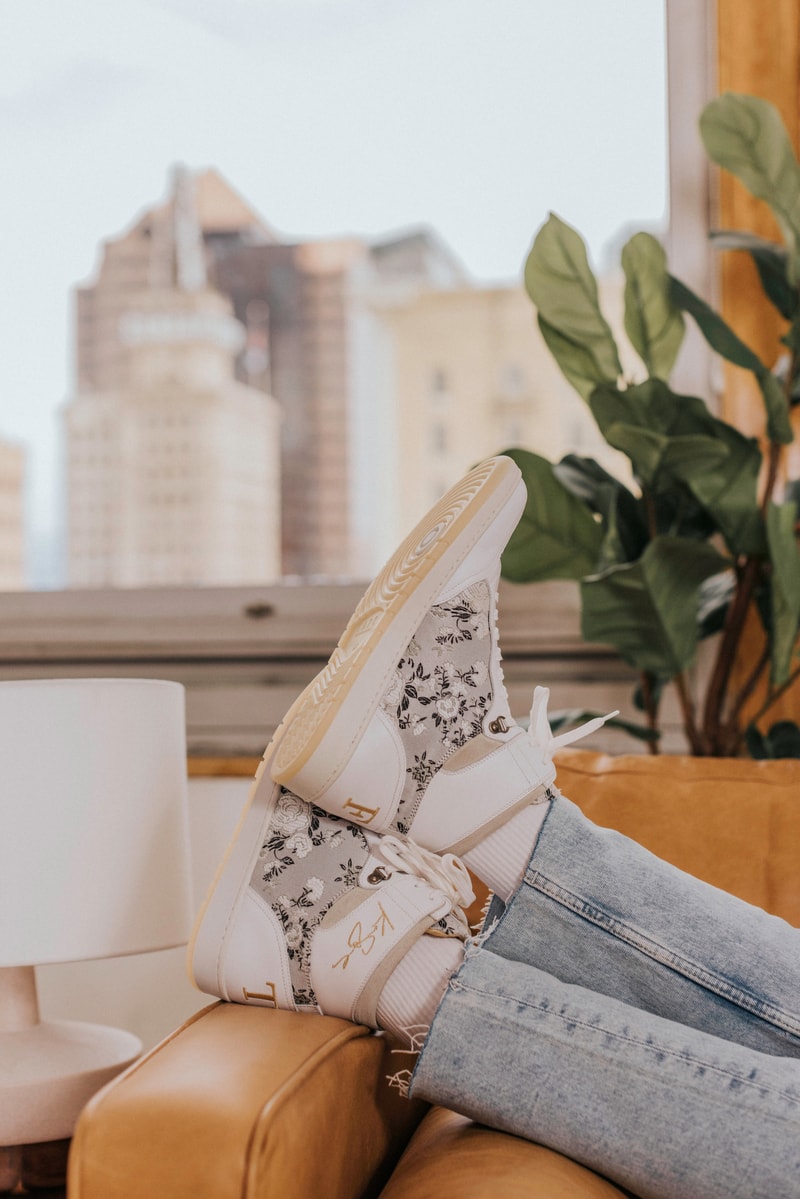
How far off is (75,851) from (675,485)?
902 millimetres

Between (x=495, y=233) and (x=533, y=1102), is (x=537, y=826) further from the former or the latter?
(x=495, y=233)

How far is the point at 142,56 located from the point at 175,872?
167 cm

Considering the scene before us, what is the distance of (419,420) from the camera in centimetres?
203

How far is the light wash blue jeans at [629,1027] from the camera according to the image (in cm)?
73

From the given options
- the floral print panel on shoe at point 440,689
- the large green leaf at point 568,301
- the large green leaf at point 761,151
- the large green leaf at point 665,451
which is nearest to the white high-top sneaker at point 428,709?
the floral print panel on shoe at point 440,689

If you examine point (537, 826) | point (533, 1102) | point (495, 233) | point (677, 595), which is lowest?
point (533, 1102)

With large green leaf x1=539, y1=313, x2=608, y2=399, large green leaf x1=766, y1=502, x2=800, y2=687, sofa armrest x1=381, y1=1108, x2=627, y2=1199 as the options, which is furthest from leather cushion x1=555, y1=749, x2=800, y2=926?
large green leaf x1=539, y1=313, x2=608, y2=399

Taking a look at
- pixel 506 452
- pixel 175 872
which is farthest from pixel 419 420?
pixel 175 872

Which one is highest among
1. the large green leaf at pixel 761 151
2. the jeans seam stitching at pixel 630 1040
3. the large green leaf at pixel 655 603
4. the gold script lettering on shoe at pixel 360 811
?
the large green leaf at pixel 761 151

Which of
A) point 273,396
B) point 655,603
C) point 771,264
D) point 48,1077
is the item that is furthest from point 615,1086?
point 273,396

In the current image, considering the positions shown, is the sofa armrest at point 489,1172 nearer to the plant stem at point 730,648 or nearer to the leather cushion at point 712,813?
the leather cushion at point 712,813

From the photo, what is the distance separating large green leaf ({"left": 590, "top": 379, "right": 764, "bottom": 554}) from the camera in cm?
134

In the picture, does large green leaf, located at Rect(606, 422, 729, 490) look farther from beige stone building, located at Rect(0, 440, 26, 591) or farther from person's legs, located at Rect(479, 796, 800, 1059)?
beige stone building, located at Rect(0, 440, 26, 591)

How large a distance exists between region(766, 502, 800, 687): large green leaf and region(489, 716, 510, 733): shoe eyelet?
520 millimetres
